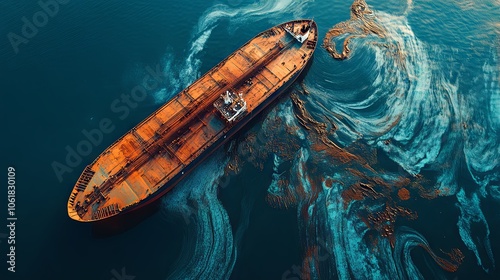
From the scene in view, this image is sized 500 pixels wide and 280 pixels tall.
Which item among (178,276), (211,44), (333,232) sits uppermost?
(211,44)

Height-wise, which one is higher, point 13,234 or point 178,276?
point 13,234

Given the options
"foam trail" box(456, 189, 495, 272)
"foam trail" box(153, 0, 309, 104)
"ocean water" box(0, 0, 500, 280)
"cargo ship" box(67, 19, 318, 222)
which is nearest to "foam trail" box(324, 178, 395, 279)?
"ocean water" box(0, 0, 500, 280)

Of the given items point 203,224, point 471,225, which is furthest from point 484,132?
point 203,224

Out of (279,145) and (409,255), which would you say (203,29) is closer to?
(279,145)

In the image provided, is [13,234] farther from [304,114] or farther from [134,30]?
[304,114]

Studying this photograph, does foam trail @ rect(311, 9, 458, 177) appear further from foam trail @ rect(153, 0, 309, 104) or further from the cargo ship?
foam trail @ rect(153, 0, 309, 104)

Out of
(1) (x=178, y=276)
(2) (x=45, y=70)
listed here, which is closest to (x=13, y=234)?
(1) (x=178, y=276)

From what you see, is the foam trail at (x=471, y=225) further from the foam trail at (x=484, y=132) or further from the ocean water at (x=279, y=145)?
the foam trail at (x=484, y=132)

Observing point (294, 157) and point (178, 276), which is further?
point (294, 157)
